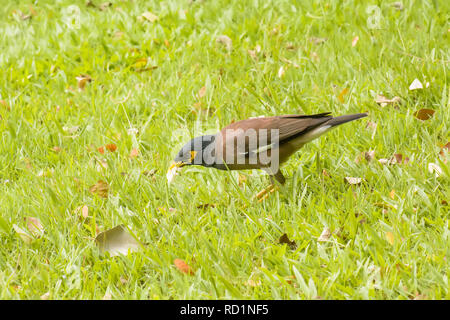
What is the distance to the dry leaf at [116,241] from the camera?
145 inches

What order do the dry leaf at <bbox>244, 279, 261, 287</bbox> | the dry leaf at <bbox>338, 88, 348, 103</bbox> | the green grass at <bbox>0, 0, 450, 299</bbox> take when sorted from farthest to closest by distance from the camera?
the dry leaf at <bbox>338, 88, 348, 103</bbox>
the green grass at <bbox>0, 0, 450, 299</bbox>
the dry leaf at <bbox>244, 279, 261, 287</bbox>

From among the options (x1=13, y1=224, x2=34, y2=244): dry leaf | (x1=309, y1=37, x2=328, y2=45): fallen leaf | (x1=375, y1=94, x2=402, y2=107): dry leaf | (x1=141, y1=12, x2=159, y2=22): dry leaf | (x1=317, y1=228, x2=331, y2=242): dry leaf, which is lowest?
(x1=13, y1=224, x2=34, y2=244): dry leaf

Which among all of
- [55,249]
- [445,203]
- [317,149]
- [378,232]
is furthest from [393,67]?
[55,249]

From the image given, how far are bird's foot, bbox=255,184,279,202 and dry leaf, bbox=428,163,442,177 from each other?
3.46ft

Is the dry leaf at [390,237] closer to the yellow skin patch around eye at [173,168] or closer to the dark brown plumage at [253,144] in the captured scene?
the dark brown plumage at [253,144]

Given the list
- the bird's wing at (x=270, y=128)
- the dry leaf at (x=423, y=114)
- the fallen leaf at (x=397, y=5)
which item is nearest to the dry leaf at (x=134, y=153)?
the bird's wing at (x=270, y=128)

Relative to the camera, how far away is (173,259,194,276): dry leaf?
130 inches

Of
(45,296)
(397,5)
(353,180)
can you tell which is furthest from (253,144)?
(397,5)

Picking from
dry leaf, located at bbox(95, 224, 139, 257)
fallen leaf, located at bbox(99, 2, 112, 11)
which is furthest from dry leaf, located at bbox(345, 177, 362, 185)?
fallen leaf, located at bbox(99, 2, 112, 11)

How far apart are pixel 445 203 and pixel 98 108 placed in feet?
10.9

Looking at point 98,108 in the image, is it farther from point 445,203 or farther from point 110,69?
point 445,203

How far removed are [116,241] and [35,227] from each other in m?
0.62

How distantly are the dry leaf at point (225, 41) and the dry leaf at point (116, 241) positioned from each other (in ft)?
10.6

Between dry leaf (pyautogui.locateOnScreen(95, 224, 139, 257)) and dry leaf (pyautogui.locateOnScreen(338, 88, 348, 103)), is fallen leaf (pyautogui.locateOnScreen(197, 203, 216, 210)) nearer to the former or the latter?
dry leaf (pyautogui.locateOnScreen(95, 224, 139, 257))
